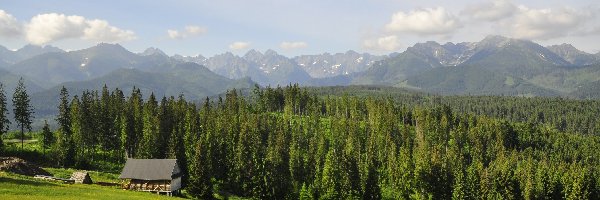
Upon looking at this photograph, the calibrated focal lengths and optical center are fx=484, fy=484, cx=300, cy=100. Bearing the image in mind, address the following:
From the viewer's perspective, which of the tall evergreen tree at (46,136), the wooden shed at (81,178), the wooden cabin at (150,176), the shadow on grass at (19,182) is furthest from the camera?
the tall evergreen tree at (46,136)

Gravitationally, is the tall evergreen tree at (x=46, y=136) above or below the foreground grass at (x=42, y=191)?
above

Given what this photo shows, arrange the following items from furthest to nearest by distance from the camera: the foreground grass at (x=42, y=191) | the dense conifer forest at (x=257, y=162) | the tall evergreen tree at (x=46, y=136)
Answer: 1. the tall evergreen tree at (x=46, y=136)
2. the dense conifer forest at (x=257, y=162)
3. the foreground grass at (x=42, y=191)

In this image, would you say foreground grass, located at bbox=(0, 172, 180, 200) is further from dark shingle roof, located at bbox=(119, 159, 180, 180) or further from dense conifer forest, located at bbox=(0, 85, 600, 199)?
dense conifer forest, located at bbox=(0, 85, 600, 199)

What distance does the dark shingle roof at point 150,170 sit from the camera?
88.6m

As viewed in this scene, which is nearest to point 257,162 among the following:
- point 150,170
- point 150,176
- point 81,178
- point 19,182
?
point 150,170

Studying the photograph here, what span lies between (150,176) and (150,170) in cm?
127

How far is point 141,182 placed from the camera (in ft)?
294

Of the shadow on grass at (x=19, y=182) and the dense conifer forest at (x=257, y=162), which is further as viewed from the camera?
the dense conifer forest at (x=257, y=162)

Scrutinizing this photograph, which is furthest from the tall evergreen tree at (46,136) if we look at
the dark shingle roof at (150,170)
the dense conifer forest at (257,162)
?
the dark shingle roof at (150,170)

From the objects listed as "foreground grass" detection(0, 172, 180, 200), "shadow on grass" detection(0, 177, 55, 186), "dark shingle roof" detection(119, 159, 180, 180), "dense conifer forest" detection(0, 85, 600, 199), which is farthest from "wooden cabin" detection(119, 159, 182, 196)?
"shadow on grass" detection(0, 177, 55, 186)

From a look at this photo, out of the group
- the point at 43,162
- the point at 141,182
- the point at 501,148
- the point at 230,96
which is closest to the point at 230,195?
the point at 141,182

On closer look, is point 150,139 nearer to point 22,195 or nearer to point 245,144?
point 245,144

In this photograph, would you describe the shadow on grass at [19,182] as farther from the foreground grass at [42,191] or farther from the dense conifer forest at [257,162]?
the dense conifer forest at [257,162]

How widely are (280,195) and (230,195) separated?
35.8ft
